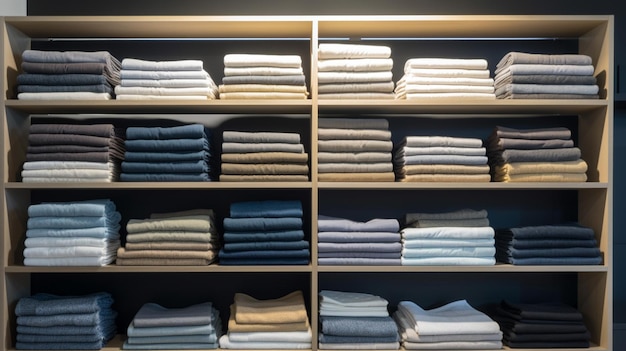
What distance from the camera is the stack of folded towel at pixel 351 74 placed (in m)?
2.18

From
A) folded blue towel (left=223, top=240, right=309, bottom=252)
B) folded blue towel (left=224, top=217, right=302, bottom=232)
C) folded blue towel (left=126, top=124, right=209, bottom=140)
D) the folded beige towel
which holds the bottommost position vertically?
the folded beige towel

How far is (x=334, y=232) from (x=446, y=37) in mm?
1001

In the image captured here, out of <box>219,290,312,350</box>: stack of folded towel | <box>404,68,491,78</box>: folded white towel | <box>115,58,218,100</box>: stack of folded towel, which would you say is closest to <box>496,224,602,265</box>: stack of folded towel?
<box>404,68,491,78</box>: folded white towel

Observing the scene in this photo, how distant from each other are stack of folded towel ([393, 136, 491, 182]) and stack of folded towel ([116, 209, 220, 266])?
32.6 inches

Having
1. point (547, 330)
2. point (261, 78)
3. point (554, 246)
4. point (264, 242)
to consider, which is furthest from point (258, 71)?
point (547, 330)

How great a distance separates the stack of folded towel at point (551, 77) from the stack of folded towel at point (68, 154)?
1.59 m

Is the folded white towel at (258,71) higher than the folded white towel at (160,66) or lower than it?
lower

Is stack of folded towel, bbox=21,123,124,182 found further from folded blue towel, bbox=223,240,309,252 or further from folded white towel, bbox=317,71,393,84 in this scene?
folded white towel, bbox=317,71,393,84

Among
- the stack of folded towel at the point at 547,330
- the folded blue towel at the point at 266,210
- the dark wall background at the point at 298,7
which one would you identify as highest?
the dark wall background at the point at 298,7

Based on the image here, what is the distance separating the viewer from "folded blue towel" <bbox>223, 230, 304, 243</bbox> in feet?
7.13

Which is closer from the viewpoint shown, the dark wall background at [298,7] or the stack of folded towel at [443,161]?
the stack of folded towel at [443,161]

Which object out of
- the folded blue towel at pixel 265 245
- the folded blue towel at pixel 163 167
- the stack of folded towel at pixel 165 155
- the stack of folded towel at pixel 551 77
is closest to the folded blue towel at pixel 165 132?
the stack of folded towel at pixel 165 155

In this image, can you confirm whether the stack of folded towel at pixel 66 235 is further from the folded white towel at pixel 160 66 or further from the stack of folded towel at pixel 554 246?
the stack of folded towel at pixel 554 246

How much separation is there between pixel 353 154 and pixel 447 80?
466 mm
